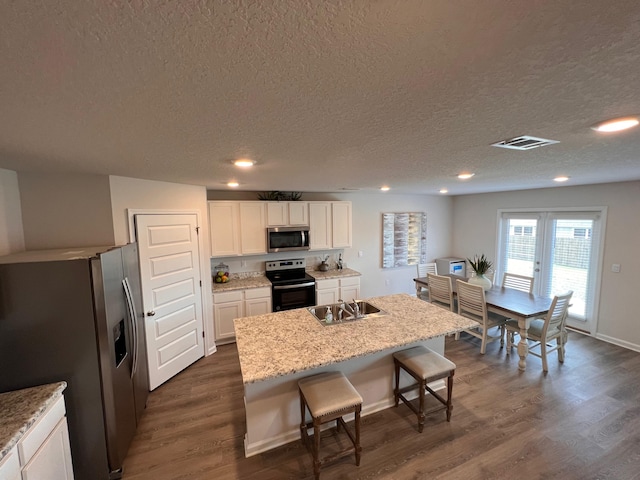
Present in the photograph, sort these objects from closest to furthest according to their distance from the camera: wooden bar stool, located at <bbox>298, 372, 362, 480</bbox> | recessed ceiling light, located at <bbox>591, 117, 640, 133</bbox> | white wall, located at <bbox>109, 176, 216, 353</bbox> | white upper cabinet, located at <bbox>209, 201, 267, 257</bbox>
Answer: recessed ceiling light, located at <bbox>591, 117, 640, 133</bbox>, wooden bar stool, located at <bbox>298, 372, 362, 480</bbox>, white wall, located at <bbox>109, 176, 216, 353</bbox>, white upper cabinet, located at <bbox>209, 201, 267, 257</bbox>

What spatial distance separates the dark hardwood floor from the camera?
2.01m

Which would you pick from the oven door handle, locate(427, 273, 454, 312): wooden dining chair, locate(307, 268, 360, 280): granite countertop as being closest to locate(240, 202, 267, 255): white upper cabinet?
the oven door handle

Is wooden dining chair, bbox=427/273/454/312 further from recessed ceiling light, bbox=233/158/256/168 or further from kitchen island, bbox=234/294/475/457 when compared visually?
recessed ceiling light, bbox=233/158/256/168

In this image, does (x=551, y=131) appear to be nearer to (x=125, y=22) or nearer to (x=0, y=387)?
(x=125, y=22)

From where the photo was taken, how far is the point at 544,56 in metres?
0.71

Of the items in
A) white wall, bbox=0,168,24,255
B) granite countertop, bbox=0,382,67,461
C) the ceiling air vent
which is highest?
the ceiling air vent

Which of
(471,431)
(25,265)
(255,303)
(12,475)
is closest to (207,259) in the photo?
(255,303)

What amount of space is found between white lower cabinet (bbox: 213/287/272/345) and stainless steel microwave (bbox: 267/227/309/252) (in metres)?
0.70

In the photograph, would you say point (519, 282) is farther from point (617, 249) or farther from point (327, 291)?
point (327, 291)

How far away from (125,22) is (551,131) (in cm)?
177

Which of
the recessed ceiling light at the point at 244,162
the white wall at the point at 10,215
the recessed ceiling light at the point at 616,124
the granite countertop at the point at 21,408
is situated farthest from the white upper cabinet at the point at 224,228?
the recessed ceiling light at the point at 616,124

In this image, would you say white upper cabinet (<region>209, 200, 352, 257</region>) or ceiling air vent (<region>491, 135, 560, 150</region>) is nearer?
ceiling air vent (<region>491, 135, 560, 150</region>)

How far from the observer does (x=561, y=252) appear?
14.5 ft

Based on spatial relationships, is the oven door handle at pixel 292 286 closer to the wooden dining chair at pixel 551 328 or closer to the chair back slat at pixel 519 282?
the wooden dining chair at pixel 551 328
